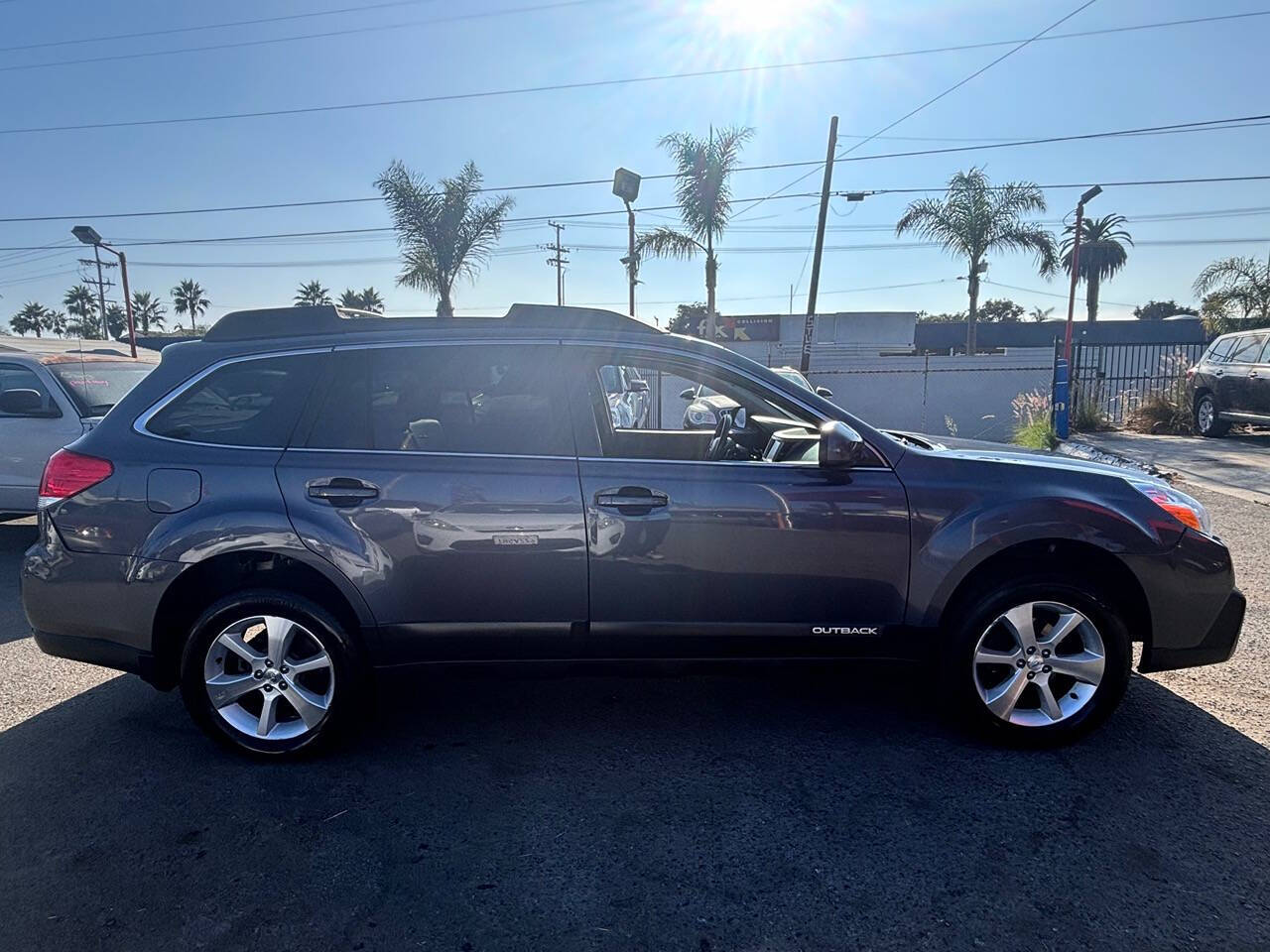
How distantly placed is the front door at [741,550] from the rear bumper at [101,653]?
6.22 ft

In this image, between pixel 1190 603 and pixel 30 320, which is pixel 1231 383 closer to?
pixel 1190 603

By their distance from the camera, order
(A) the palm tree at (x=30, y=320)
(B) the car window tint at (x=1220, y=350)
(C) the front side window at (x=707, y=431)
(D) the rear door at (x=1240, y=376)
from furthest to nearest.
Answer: (A) the palm tree at (x=30, y=320), (B) the car window tint at (x=1220, y=350), (D) the rear door at (x=1240, y=376), (C) the front side window at (x=707, y=431)

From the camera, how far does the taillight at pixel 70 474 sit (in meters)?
3.30

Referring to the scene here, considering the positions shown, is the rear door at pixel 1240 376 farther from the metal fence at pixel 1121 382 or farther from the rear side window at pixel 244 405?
the rear side window at pixel 244 405

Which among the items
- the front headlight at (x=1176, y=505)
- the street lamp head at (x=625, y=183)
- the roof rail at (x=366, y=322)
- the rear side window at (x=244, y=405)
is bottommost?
the front headlight at (x=1176, y=505)

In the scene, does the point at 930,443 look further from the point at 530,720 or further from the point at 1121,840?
the point at 530,720

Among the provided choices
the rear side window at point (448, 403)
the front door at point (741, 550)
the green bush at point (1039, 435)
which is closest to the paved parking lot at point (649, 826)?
the front door at point (741, 550)

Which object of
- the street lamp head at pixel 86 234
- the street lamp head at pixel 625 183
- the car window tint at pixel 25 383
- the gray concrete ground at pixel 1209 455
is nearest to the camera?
the car window tint at pixel 25 383

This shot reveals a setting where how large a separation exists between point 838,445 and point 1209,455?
11478 mm

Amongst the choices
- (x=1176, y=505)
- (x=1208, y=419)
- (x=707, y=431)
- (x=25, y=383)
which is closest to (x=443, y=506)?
(x=707, y=431)

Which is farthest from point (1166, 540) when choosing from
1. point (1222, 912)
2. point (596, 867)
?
point (596, 867)

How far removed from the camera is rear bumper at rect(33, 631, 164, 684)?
334 centimetres

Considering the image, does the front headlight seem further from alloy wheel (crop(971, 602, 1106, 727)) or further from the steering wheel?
the steering wheel

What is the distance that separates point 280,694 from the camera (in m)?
3.34
